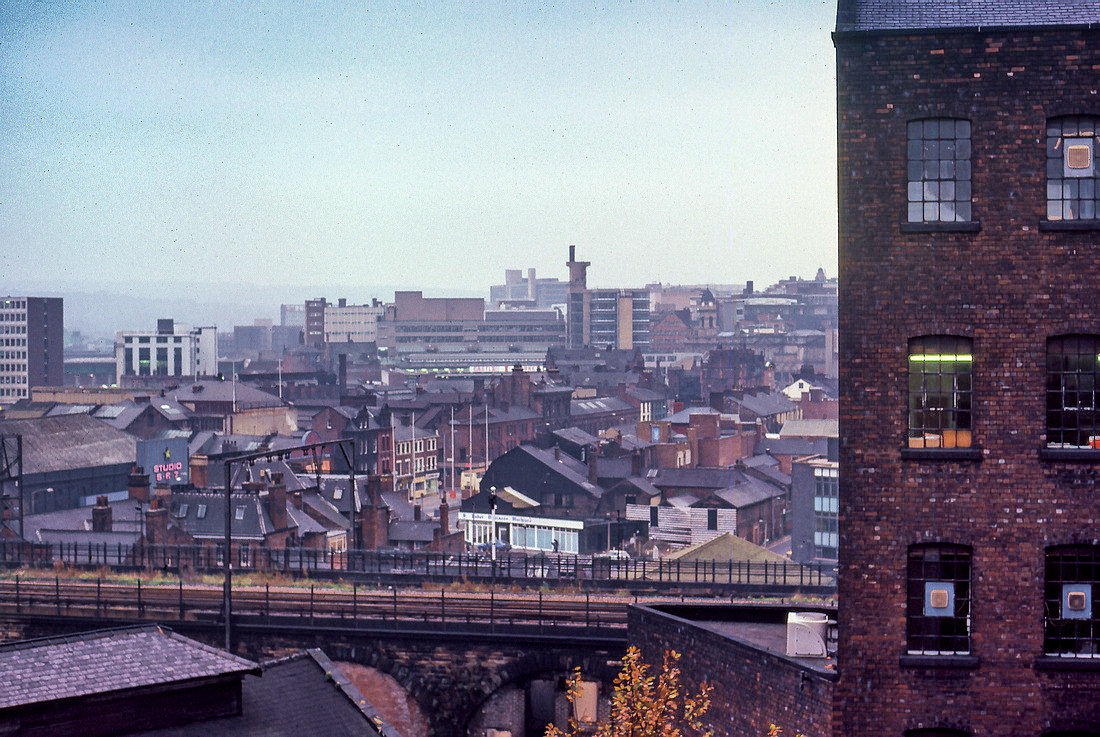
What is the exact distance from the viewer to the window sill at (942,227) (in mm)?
23453

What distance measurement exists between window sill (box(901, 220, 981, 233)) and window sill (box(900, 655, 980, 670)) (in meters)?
7.37

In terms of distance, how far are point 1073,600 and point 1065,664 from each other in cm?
110

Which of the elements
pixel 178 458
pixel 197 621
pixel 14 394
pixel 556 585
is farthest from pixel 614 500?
pixel 14 394

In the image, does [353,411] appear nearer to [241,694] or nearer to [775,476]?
[775,476]

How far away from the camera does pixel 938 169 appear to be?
77.8 feet

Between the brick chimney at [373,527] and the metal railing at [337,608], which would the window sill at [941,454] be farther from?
the brick chimney at [373,527]

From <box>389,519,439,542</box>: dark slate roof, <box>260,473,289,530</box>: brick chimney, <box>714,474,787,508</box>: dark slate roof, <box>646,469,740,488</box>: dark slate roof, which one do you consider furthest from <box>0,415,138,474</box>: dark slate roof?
<box>714,474,787,508</box>: dark slate roof

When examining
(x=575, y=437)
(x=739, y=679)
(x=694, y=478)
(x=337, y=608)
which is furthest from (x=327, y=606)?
(x=575, y=437)

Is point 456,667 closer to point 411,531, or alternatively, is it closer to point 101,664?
point 101,664

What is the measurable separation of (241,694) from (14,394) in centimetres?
18258

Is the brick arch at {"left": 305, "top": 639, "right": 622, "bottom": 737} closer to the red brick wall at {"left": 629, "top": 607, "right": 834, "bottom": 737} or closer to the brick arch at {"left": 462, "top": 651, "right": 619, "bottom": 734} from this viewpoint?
the brick arch at {"left": 462, "top": 651, "right": 619, "bottom": 734}

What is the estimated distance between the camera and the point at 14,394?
641 feet

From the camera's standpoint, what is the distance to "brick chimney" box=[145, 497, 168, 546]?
62500 mm

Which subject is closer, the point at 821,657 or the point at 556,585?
the point at 821,657
